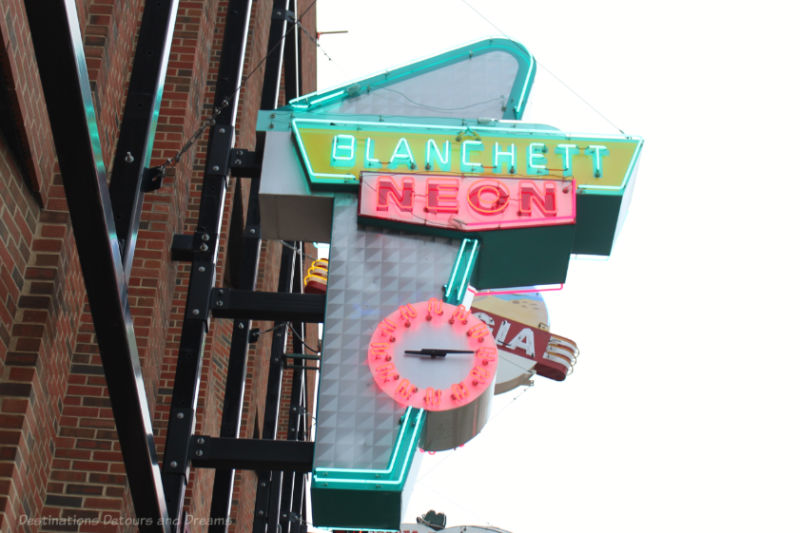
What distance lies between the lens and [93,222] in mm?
5637

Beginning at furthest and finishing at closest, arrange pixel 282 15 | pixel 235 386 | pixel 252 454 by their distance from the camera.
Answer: pixel 282 15, pixel 235 386, pixel 252 454

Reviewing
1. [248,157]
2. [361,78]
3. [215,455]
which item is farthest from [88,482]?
[361,78]

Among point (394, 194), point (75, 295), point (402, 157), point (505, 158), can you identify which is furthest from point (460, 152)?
point (75, 295)

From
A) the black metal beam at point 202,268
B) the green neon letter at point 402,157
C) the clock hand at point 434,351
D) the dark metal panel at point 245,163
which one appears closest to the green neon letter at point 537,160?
the green neon letter at point 402,157

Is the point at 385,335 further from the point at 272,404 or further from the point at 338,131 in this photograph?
the point at 272,404

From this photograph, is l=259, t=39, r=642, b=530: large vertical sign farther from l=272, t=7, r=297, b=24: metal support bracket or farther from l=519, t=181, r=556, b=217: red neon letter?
l=272, t=7, r=297, b=24: metal support bracket

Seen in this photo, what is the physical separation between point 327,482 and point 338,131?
343cm

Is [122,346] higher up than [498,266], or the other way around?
[498,266]

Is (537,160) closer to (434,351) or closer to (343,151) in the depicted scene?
(343,151)

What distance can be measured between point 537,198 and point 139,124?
3988mm

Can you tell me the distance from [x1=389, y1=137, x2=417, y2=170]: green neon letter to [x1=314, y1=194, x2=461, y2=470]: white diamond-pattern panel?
19.7 inches

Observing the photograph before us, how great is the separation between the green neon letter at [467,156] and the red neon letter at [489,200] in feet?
0.62

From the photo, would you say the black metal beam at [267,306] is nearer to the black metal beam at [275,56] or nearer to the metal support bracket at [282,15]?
the black metal beam at [275,56]

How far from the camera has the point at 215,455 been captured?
28.9 feet
